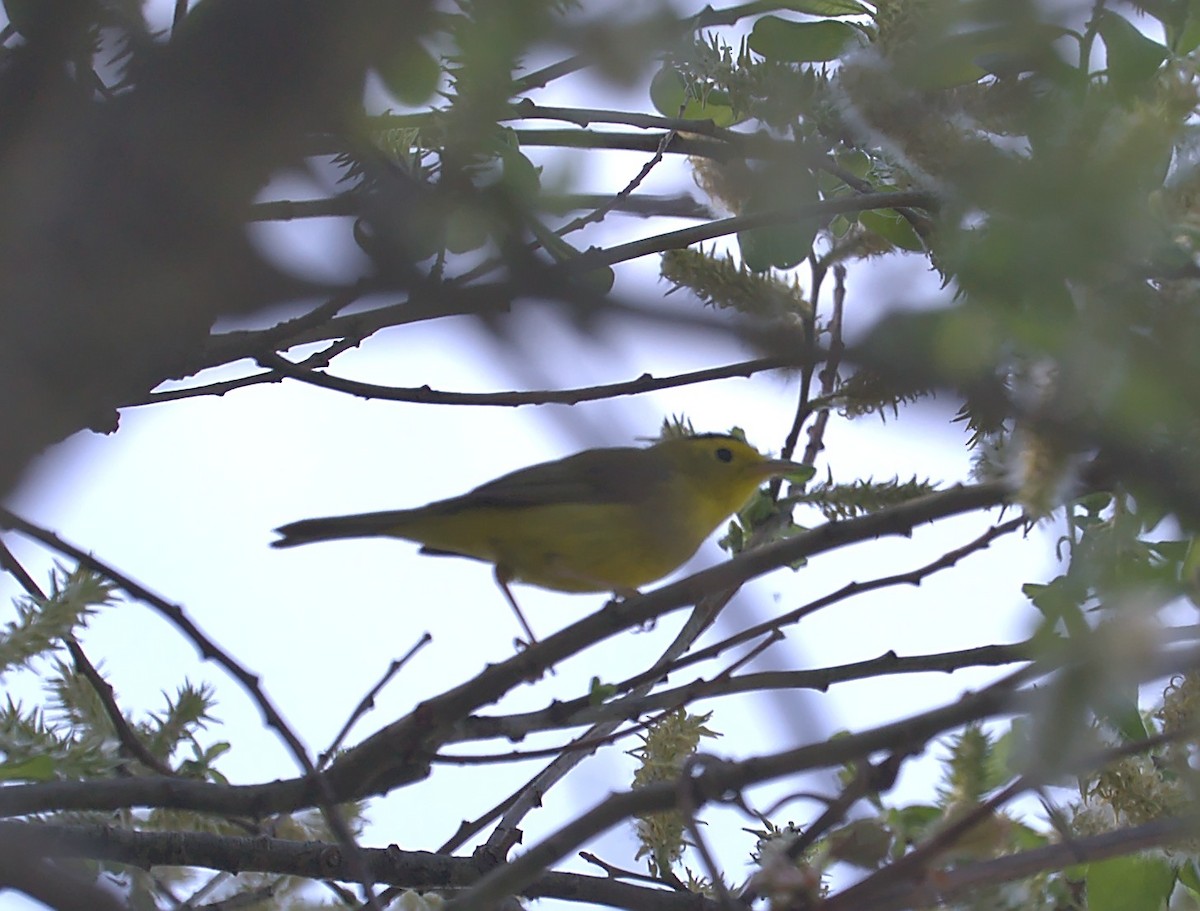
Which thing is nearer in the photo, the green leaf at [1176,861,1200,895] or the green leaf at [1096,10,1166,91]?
the green leaf at [1096,10,1166,91]

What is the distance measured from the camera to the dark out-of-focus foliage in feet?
3.08

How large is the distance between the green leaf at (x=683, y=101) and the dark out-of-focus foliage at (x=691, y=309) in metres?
0.24

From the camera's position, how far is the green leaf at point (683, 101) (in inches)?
130

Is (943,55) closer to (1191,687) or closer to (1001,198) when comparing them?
(1001,198)

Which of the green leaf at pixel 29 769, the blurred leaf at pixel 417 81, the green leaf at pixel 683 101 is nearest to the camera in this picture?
the blurred leaf at pixel 417 81

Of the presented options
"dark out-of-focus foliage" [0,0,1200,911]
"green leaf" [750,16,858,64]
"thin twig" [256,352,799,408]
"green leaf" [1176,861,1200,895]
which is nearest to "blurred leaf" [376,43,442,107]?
"dark out-of-focus foliage" [0,0,1200,911]

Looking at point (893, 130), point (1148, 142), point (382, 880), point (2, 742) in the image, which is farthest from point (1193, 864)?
point (2, 742)

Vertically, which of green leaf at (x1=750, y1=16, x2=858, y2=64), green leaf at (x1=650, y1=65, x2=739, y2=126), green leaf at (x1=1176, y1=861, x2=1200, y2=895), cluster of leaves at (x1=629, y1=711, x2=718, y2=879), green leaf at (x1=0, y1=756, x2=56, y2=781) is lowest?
green leaf at (x1=1176, y1=861, x2=1200, y2=895)

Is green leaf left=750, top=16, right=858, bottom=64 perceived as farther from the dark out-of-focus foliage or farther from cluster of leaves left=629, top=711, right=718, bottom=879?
cluster of leaves left=629, top=711, right=718, bottom=879

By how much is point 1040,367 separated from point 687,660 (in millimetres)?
1146

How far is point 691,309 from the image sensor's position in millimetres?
1006

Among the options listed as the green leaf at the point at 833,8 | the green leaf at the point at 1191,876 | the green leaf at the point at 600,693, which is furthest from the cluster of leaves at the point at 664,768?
the green leaf at the point at 833,8

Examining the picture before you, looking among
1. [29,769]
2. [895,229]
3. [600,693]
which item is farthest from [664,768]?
[895,229]

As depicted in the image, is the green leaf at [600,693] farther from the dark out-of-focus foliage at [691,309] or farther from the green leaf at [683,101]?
Result: the green leaf at [683,101]
